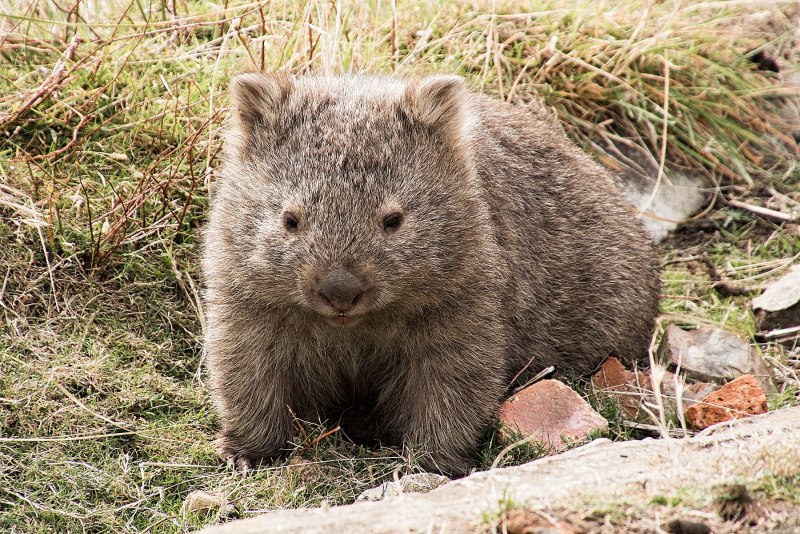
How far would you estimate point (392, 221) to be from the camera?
4371mm

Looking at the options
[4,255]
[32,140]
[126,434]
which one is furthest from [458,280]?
[32,140]

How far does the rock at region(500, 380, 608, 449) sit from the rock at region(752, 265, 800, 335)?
198 cm

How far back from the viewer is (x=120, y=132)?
253 inches

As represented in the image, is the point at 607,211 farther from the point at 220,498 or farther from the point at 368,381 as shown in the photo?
the point at 220,498

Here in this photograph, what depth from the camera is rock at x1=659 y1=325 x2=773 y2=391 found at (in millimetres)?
5680

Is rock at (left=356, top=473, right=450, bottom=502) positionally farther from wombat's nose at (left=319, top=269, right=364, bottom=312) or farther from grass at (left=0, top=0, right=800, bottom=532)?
wombat's nose at (left=319, top=269, right=364, bottom=312)

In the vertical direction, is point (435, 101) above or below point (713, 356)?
above

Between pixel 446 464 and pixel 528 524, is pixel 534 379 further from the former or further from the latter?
pixel 528 524

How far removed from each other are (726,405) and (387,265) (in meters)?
1.93

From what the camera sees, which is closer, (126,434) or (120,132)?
(126,434)

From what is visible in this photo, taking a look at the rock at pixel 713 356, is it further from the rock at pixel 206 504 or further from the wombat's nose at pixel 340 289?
the rock at pixel 206 504

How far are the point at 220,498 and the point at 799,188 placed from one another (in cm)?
551

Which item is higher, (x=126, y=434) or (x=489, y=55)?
(x=489, y=55)

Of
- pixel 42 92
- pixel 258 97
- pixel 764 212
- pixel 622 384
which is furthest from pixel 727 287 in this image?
pixel 42 92
